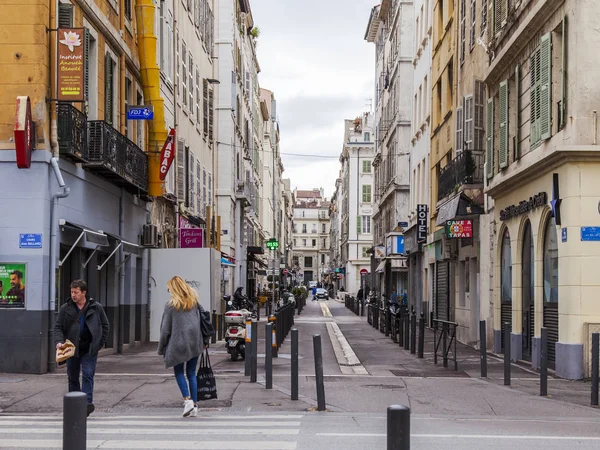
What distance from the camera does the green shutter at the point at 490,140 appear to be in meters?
23.3

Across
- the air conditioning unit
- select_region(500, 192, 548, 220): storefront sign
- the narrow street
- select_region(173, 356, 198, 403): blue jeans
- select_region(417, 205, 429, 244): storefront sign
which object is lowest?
the narrow street

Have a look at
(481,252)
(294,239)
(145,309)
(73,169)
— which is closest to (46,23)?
(73,169)

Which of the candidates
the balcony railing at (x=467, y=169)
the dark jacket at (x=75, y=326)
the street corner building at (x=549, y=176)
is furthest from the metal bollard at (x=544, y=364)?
the balcony railing at (x=467, y=169)

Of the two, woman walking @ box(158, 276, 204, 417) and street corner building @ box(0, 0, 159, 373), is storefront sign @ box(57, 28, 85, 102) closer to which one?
street corner building @ box(0, 0, 159, 373)

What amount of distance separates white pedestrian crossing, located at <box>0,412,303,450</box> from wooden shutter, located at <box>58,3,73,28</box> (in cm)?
916

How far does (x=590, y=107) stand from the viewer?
16.4 metres

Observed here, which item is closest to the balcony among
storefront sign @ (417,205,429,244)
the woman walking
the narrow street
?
the narrow street

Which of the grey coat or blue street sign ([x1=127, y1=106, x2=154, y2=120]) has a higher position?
blue street sign ([x1=127, y1=106, x2=154, y2=120])

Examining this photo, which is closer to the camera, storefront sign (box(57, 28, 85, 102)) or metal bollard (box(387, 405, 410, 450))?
metal bollard (box(387, 405, 410, 450))

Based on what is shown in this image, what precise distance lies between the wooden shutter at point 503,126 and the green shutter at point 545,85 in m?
3.38

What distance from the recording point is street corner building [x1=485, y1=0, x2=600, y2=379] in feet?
54.1

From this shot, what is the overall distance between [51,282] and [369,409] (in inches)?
289

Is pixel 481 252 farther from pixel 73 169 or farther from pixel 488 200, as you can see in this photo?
pixel 73 169

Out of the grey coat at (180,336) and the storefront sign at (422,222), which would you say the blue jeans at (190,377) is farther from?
the storefront sign at (422,222)
